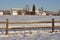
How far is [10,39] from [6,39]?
24 cm

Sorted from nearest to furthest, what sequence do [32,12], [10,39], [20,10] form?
[10,39] → [32,12] → [20,10]

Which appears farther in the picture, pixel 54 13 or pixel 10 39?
pixel 54 13

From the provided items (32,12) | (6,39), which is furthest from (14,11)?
(6,39)

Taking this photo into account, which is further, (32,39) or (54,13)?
(54,13)

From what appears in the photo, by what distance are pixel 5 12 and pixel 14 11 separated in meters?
5.23

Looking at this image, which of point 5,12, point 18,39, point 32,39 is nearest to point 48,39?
point 32,39

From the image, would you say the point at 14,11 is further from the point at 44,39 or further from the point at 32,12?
the point at 44,39

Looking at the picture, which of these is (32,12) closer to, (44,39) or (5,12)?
(5,12)

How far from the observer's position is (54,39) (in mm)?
8383

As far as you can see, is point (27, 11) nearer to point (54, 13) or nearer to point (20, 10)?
point (20, 10)

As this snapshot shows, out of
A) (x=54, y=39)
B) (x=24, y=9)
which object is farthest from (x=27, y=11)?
(x=54, y=39)

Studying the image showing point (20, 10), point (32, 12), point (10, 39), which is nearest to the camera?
point (10, 39)

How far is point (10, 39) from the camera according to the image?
8.23 metres

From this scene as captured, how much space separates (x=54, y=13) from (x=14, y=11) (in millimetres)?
23162
